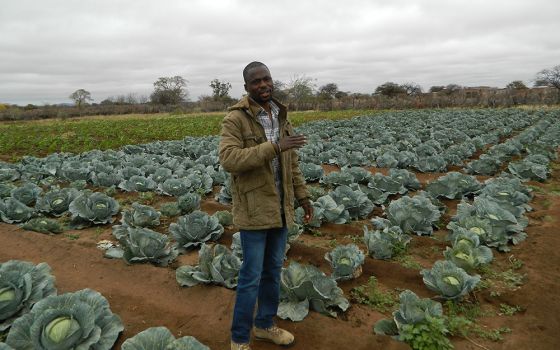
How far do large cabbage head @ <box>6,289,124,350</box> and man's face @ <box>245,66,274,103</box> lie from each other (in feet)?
6.65

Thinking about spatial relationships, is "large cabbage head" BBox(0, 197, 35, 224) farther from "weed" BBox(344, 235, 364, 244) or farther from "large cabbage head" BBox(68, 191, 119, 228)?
"weed" BBox(344, 235, 364, 244)

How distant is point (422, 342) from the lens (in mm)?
2998

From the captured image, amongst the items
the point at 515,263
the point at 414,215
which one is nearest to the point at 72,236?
the point at 414,215

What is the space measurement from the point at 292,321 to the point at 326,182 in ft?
16.9

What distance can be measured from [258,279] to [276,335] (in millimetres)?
708

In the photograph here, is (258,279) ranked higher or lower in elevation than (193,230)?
higher

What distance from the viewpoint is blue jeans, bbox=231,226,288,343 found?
281cm

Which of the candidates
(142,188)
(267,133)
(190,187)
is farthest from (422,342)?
(142,188)

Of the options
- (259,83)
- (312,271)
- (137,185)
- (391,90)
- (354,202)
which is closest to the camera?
(259,83)

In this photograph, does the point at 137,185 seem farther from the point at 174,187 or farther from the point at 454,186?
the point at 454,186

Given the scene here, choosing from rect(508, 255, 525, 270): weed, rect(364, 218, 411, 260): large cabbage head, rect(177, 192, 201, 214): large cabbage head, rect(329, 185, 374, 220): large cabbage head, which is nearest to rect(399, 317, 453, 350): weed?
rect(364, 218, 411, 260): large cabbage head

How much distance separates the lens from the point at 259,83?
9.03 ft

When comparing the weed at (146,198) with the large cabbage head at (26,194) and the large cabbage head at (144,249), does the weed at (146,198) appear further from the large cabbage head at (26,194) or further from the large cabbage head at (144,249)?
the large cabbage head at (144,249)

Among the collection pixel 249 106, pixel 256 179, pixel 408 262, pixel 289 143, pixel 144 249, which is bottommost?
pixel 408 262
